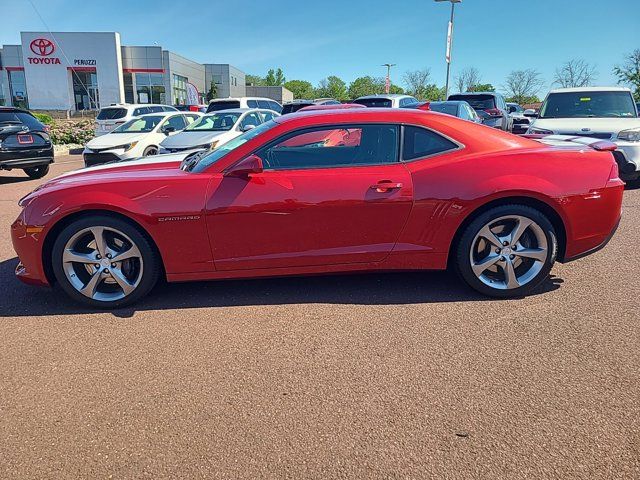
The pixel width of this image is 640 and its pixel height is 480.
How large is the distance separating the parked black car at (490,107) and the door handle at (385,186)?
482 inches

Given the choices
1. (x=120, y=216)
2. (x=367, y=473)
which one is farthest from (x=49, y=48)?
(x=367, y=473)

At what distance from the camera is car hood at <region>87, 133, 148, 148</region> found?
1159 cm

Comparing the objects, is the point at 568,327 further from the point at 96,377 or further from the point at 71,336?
the point at 71,336

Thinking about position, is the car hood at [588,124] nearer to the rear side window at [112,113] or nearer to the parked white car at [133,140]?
the parked white car at [133,140]

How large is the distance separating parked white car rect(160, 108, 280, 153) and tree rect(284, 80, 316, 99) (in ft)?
362

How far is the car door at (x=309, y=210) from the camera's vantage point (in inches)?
142

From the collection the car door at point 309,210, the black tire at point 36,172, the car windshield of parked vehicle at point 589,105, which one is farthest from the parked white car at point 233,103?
the car door at point 309,210

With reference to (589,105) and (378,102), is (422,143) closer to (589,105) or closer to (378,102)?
(589,105)

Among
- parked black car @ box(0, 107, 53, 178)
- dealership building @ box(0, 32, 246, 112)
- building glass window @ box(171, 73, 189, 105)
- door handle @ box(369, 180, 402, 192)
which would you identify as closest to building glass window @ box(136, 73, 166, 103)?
dealership building @ box(0, 32, 246, 112)

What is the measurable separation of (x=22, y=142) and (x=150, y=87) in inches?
1525

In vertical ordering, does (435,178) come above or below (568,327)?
above

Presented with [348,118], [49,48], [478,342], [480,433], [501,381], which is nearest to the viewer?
[480,433]

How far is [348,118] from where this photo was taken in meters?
3.92

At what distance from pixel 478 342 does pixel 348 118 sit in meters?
2.00
